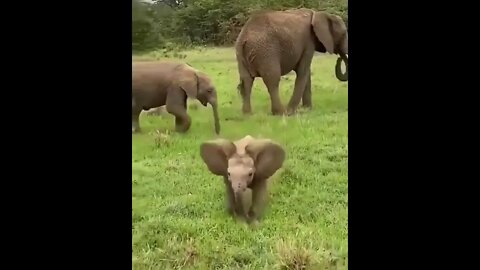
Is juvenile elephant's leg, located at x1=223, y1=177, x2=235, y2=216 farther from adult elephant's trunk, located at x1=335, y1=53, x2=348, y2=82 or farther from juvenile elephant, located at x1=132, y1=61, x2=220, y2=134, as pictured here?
adult elephant's trunk, located at x1=335, y1=53, x2=348, y2=82

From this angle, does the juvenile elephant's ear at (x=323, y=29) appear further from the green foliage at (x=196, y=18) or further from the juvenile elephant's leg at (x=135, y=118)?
the juvenile elephant's leg at (x=135, y=118)

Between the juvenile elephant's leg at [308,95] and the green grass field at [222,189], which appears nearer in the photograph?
the green grass field at [222,189]

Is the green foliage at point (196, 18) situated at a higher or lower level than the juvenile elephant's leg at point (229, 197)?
higher

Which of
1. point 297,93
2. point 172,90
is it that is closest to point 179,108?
point 172,90

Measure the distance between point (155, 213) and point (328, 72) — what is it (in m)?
0.47

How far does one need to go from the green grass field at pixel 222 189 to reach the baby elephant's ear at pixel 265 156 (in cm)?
1

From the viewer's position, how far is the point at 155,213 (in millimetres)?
1297

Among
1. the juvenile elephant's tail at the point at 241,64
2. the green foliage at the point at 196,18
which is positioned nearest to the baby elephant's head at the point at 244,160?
the juvenile elephant's tail at the point at 241,64

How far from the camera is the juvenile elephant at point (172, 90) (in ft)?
4.42

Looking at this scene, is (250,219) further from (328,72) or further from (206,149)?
(328,72)

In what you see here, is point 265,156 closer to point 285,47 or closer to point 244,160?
point 244,160

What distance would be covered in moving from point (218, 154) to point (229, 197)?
0.30 feet

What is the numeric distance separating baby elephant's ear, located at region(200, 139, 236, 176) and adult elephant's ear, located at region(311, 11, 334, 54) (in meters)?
0.30
